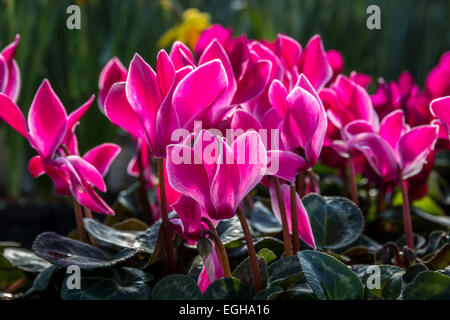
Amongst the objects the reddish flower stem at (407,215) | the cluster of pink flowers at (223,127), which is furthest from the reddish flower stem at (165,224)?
the reddish flower stem at (407,215)

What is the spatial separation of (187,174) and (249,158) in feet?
0.13

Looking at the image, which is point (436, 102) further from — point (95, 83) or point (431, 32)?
point (431, 32)

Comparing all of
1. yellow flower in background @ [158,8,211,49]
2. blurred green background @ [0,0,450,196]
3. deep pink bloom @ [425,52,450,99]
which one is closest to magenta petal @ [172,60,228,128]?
deep pink bloom @ [425,52,450,99]

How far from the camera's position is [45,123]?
21.0 inches

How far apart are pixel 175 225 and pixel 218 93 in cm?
10

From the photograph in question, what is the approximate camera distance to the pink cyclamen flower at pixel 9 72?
58 cm

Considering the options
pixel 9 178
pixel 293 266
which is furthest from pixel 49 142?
pixel 9 178

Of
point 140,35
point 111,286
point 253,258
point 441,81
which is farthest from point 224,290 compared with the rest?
point 140,35

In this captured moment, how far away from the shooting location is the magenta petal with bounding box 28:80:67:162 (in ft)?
1.74

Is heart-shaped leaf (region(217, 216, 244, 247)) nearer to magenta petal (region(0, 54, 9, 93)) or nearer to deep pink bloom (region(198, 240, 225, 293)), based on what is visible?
deep pink bloom (region(198, 240, 225, 293))

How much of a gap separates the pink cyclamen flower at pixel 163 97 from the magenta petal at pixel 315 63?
0.21 m

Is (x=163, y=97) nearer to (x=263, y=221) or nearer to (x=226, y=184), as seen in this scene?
(x=226, y=184)

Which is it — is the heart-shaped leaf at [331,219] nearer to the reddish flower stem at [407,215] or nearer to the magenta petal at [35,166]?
the reddish flower stem at [407,215]

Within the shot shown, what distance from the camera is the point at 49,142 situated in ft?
1.75
